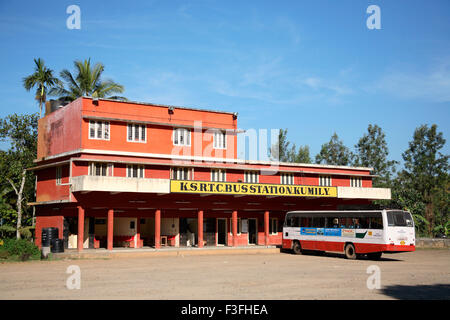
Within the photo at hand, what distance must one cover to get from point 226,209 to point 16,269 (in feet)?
60.1

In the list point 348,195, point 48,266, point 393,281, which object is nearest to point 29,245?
point 48,266

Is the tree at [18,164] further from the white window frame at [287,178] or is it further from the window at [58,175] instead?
the white window frame at [287,178]

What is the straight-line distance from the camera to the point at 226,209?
36531mm

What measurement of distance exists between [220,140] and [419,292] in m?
24.0

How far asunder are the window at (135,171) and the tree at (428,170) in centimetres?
3876

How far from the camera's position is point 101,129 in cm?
3262

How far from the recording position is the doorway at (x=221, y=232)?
37594 mm

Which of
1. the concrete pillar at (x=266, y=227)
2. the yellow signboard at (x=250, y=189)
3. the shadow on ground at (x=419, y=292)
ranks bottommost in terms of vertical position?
the shadow on ground at (x=419, y=292)

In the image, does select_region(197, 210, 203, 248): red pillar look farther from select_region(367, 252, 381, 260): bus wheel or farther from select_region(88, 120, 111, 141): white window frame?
select_region(367, 252, 381, 260): bus wheel

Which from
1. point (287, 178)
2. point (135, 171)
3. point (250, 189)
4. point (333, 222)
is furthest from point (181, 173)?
point (333, 222)

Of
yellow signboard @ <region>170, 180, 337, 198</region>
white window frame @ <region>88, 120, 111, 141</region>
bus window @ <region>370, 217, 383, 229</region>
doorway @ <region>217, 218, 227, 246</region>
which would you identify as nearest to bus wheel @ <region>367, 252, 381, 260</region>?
bus window @ <region>370, 217, 383, 229</region>

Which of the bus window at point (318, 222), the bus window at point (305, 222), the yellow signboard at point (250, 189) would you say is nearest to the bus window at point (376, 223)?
the bus window at point (318, 222)

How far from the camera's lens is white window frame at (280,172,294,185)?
128 ft

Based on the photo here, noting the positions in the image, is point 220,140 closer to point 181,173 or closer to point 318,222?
point 181,173
